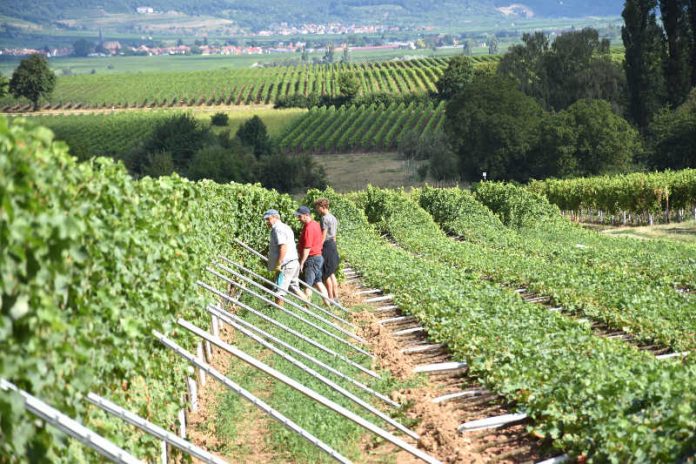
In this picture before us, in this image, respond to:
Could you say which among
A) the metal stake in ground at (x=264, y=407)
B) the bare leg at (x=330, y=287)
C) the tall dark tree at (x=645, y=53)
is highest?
the tall dark tree at (x=645, y=53)

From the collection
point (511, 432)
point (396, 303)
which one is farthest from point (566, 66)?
point (511, 432)

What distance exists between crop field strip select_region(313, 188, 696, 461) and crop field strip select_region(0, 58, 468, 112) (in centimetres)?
13645

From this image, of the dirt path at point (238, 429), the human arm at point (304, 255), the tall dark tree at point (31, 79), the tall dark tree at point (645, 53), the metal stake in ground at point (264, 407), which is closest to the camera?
the metal stake in ground at point (264, 407)

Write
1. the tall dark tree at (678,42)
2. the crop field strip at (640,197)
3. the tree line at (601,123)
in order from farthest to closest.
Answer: the tall dark tree at (678,42) → the tree line at (601,123) → the crop field strip at (640,197)

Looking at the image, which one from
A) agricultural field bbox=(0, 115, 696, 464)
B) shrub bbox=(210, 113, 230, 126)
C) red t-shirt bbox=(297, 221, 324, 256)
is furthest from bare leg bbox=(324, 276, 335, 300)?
shrub bbox=(210, 113, 230, 126)

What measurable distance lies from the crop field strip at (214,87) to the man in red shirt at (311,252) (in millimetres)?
132931

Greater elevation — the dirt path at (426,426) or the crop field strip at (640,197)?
the dirt path at (426,426)

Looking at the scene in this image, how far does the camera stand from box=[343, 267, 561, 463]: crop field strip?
980 cm

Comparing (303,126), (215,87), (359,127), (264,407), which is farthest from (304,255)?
(215,87)

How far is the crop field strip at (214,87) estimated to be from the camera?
516 feet

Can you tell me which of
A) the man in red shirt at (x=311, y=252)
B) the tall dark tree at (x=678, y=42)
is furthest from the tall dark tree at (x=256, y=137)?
the man in red shirt at (x=311, y=252)

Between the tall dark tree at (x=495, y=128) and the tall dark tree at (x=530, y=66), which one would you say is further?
the tall dark tree at (x=530, y=66)

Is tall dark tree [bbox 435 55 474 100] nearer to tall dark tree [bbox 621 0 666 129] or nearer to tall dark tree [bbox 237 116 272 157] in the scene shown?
tall dark tree [bbox 237 116 272 157]

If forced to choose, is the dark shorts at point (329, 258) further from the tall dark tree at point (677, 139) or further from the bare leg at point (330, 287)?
the tall dark tree at point (677, 139)
